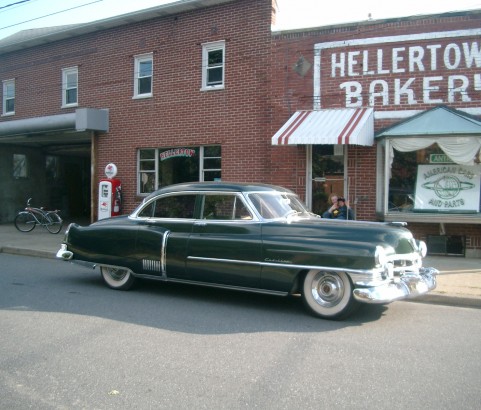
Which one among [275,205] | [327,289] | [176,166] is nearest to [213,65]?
[176,166]

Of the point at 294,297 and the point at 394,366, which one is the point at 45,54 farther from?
the point at 394,366

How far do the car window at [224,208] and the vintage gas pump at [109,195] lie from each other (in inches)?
305

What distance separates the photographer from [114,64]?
1505 centimetres

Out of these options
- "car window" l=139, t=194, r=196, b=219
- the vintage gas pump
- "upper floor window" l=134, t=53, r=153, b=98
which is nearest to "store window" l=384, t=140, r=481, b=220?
"car window" l=139, t=194, r=196, b=219

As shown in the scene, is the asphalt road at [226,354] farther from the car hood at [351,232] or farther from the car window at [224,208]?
the car window at [224,208]

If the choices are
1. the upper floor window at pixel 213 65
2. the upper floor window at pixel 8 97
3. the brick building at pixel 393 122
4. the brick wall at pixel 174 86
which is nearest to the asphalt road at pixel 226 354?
the brick building at pixel 393 122

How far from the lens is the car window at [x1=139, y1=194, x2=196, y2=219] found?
23.7ft

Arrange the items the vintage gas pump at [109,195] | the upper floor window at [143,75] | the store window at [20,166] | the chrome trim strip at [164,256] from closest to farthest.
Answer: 1. the chrome trim strip at [164,256]
2. the vintage gas pump at [109,195]
3. the upper floor window at [143,75]
4. the store window at [20,166]

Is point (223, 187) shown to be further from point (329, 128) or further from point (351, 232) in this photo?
point (329, 128)

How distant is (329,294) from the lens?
605 centimetres

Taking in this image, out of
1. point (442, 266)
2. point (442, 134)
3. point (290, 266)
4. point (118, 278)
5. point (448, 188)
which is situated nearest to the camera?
point (290, 266)

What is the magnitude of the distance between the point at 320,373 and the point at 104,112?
12.5 m

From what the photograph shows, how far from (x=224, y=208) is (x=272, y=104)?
6.23 m

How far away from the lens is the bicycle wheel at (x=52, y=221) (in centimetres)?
1579
